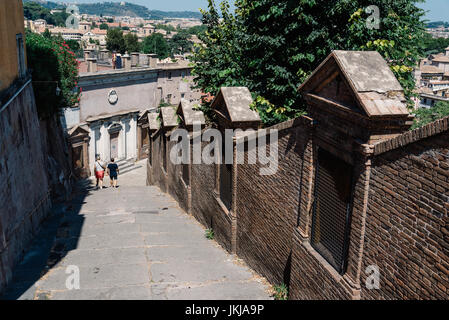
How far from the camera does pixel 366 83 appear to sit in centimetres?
508

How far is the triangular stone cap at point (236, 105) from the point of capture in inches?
357

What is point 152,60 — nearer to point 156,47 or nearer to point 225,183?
point 225,183

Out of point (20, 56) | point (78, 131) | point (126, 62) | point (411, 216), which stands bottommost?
point (78, 131)

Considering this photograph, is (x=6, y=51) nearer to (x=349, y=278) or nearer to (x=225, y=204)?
(x=225, y=204)

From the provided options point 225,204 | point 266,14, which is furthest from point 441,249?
point 266,14

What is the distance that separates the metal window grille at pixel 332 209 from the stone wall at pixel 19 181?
5.20 m

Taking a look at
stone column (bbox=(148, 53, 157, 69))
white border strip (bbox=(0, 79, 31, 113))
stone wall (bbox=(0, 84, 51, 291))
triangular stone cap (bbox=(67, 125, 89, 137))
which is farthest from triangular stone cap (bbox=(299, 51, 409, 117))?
stone column (bbox=(148, 53, 157, 69))

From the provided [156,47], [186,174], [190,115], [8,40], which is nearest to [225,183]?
[190,115]

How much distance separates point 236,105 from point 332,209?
3857 mm

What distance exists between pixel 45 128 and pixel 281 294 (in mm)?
13361

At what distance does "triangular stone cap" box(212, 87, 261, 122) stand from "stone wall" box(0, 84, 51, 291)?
460cm

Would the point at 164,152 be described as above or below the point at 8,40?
below

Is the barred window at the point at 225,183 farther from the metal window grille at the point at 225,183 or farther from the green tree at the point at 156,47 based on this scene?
the green tree at the point at 156,47

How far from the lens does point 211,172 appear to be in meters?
11.3
